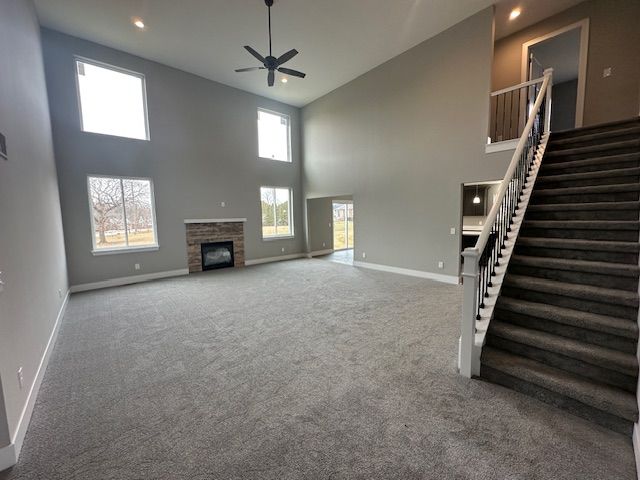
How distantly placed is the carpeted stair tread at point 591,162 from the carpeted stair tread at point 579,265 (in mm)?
1654

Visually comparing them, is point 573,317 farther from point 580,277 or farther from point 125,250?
point 125,250

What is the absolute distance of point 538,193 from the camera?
347 centimetres

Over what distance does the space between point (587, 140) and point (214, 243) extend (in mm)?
7786

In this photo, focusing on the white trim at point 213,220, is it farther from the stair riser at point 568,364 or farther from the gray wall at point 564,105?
the gray wall at point 564,105

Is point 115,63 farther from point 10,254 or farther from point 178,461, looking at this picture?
point 178,461

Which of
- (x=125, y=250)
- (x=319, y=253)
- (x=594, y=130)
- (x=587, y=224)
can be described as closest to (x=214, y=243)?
(x=125, y=250)

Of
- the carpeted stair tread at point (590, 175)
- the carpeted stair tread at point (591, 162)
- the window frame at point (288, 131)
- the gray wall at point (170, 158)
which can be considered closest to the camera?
the carpeted stair tread at point (590, 175)

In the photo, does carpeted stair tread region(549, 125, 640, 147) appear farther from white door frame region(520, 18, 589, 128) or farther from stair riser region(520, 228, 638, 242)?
stair riser region(520, 228, 638, 242)

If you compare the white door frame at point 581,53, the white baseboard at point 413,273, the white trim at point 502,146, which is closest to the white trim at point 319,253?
the white baseboard at point 413,273

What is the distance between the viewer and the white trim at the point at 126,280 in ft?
18.1

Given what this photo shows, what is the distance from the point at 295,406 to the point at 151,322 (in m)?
2.78

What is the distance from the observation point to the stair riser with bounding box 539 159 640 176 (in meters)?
3.29

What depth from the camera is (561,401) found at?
1999mm

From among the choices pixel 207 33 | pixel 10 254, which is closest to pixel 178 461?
pixel 10 254
